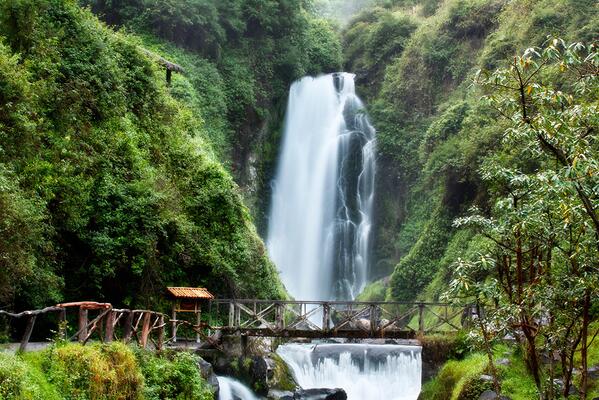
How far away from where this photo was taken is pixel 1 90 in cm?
1348

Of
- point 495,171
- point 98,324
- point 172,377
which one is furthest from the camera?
point 172,377

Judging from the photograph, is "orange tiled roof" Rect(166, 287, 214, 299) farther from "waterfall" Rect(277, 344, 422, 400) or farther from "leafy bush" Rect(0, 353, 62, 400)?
"leafy bush" Rect(0, 353, 62, 400)

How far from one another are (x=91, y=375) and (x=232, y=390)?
27.0 feet

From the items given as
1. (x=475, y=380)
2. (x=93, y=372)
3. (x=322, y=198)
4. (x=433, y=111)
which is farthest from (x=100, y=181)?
(x=433, y=111)

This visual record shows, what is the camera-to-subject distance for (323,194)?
1479 inches

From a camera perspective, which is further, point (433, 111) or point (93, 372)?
point (433, 111)

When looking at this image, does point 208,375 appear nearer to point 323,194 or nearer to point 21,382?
point 21,382

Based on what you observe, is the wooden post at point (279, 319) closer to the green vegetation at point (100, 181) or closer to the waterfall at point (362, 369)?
the green vegetation at point (100, 181)

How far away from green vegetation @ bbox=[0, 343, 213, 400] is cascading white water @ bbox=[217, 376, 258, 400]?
3831mm

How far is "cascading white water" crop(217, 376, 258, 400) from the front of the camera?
1717cm

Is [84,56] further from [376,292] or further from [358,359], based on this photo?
[376,292]

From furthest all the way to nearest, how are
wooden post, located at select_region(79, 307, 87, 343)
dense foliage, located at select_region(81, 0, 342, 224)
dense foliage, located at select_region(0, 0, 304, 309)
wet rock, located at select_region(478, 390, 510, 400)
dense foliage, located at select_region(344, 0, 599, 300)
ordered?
dense foliage, located at select_region(81, 0, 342, 224)
dense foliage, located at select_region(344, 0, 599, 300)
wet rock, located at select_region(478, 390, 510, 400)
dense foliage, located at select_region(0, 0, 304, 309)
wooden post, located at select_region(79, 307, 87, 343)

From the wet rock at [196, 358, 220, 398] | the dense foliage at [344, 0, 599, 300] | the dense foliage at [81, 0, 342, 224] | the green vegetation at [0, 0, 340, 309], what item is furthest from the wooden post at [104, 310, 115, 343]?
the dense foliage at [81, 0, 342, 224]

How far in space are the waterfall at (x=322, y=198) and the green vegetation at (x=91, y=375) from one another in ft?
72.7
